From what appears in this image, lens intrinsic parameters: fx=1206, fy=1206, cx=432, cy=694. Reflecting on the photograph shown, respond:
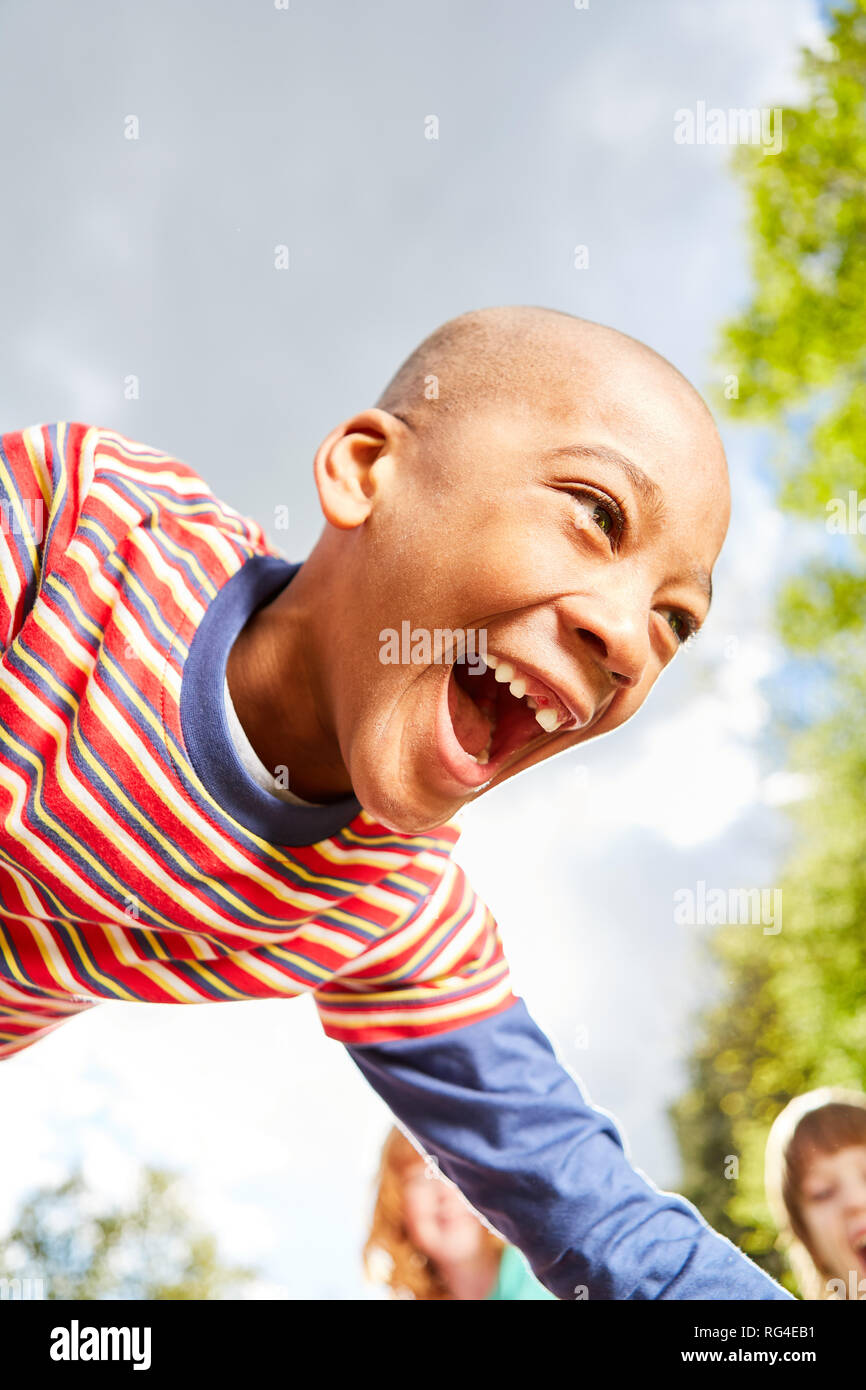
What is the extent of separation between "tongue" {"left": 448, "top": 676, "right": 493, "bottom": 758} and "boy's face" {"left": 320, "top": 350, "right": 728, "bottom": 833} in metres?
0.04

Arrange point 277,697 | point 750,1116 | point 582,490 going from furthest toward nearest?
point 750,1116 → point 277,697 → point 582,490

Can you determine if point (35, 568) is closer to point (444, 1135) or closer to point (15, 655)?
point (15, 655)

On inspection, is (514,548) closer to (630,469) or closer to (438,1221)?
(630,469)

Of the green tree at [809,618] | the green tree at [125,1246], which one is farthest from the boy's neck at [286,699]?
the green tree at [809,618]

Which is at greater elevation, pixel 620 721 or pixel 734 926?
pixel 620 721

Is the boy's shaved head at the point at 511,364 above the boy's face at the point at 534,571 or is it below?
above

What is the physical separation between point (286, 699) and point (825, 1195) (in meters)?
0.62

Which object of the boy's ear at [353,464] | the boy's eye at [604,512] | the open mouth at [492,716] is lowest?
the open mouth at [492,716]

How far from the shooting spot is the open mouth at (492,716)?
1.97ft

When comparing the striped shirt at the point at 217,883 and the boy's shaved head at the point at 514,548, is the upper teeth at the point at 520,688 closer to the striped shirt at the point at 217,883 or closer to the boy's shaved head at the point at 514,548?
the boy's shaved head at the point at 514,548

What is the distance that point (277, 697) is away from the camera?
694 mm

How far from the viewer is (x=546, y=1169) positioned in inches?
26.3

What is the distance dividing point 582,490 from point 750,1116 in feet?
7.42
